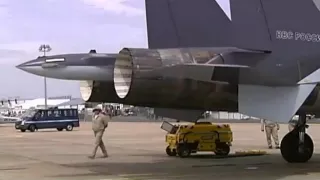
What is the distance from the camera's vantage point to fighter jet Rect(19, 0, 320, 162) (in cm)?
1260

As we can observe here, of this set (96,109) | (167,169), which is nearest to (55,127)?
(96,109)

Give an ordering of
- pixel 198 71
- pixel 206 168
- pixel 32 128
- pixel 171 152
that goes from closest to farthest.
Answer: pixel 198 71 → pixel 206 168 → pixel 171 152 → pixel 32 128

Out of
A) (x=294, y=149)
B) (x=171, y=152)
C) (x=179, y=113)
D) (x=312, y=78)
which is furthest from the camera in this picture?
(x=171, y=152)

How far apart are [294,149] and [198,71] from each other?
5497mm

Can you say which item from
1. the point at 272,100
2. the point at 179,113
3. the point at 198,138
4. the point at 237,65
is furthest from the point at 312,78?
the point at 198,138

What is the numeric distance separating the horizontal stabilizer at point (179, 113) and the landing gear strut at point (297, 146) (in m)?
2.79

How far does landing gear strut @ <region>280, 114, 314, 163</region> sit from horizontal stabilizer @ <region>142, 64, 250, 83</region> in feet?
14.5

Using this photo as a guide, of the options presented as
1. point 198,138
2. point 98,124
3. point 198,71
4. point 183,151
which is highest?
point 198,71

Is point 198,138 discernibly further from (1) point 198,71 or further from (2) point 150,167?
(1) point 198,71

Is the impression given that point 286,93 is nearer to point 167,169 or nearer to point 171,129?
point 167,169

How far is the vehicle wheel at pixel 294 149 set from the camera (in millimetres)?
16422

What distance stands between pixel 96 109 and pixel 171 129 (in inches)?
101

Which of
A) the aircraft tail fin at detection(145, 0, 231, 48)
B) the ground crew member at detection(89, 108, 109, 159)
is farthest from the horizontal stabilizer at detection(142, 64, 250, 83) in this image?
the ground crew member at detection(89, 108, 109, 159)

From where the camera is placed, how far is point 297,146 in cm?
1658
